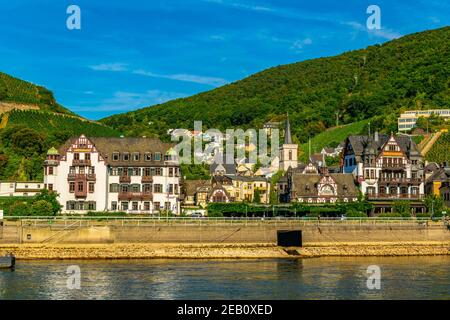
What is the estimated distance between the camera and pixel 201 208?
11125 centimetres

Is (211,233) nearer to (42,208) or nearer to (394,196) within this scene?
(42,208)

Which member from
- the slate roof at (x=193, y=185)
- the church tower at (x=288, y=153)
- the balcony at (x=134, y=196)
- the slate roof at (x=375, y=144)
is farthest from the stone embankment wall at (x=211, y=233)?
the church tower at (x=288, y=153)

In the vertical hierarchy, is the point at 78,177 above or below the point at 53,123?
below

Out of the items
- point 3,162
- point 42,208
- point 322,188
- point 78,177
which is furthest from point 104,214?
point 3,162

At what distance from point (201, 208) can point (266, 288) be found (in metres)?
53.9

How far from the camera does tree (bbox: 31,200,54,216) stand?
308 ft

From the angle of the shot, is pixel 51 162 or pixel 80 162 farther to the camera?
pixel 80 162

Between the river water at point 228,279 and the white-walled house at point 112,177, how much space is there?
26.4 metres

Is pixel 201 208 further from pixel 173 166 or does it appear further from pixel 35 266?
pixel 35 266

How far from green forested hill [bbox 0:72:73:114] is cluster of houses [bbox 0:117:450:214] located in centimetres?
5525

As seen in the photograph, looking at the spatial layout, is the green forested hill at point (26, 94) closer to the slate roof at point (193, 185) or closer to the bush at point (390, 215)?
the slate roof at point (193, 185)

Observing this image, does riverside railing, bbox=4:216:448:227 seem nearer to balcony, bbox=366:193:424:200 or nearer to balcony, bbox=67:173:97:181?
balcony, bbox=67:173:97:181

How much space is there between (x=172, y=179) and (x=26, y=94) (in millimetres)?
89587

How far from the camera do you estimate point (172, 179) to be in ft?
340
